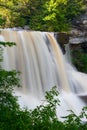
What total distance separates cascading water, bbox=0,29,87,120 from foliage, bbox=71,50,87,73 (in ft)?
4.01

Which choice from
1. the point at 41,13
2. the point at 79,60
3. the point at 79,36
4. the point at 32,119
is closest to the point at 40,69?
the point at 79,60

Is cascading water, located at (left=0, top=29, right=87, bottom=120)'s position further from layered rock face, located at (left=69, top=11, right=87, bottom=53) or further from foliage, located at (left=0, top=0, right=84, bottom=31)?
foliage, located at (left=0, top=0, right=84, bottom=31)

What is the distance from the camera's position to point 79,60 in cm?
2244

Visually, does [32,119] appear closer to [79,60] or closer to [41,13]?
[79,60]

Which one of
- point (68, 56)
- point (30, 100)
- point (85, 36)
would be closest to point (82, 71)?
point (68, 56)

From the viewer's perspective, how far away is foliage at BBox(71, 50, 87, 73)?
71.8 ft

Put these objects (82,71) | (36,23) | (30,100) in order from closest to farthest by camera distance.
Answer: (30,100)
(82,71)
(36,23)

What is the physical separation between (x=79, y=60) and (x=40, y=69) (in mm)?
5007

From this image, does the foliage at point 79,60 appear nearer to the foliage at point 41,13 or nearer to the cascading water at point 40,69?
the cascading water at point 40,69

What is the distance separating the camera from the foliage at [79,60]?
2188cm

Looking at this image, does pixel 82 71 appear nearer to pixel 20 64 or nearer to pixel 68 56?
pixel 68 56

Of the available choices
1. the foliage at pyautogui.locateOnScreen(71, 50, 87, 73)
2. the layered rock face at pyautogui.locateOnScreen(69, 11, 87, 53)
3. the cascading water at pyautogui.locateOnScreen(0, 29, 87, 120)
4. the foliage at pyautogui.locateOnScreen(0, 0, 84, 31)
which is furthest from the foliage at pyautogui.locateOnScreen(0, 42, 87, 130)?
the foliage at pyautogui.locateOnScreen(0, 0, 84, 31)

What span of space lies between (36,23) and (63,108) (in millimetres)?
11069

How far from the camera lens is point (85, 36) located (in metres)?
24.1
